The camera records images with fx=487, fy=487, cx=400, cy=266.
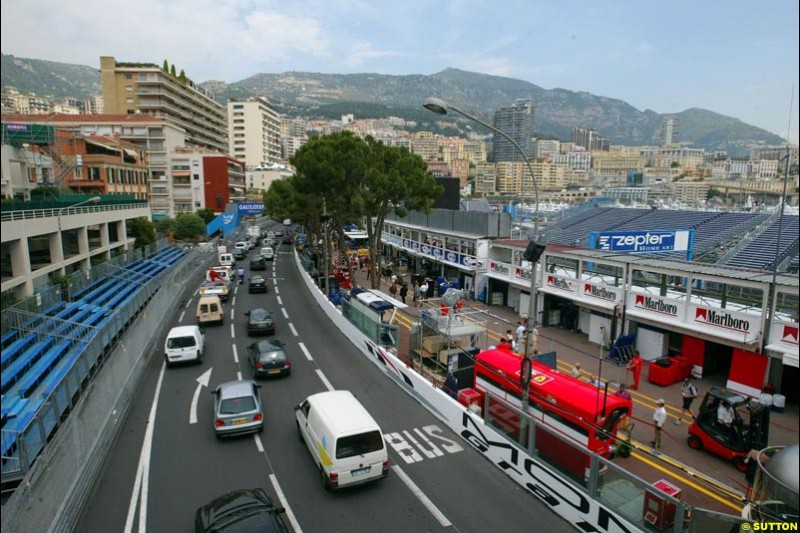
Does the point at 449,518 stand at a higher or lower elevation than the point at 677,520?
lower

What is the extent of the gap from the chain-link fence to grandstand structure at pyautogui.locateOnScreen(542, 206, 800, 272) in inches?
673

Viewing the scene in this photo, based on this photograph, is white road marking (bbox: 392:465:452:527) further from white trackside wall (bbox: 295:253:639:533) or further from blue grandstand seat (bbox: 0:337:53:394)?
blue grandstand seat (bbox: 0:337:53:394)

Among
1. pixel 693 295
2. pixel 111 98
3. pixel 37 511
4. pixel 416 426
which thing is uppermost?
pixel 111 98

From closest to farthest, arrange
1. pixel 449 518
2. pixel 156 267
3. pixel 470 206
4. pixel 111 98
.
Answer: pixel 449 518 → pixel 156 267 → pixel 470 206 → pixel 111 98

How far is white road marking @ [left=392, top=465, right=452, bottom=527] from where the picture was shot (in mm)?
10289

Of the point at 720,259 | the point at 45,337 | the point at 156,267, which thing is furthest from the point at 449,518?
the point at 156,267

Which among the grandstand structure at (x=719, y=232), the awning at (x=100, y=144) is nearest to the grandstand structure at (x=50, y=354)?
the grandstand structure at (x=719, y=232)

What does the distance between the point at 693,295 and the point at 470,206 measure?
1372 inches

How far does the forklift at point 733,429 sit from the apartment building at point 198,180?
8661 cm

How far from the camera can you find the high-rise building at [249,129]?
159 meters

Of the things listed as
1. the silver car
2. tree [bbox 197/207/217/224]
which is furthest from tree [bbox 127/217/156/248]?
the silver car

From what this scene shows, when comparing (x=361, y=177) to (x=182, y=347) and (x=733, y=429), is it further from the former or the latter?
(x=733, y=429)

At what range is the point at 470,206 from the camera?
5262cm

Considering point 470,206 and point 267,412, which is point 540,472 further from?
point 470,206
